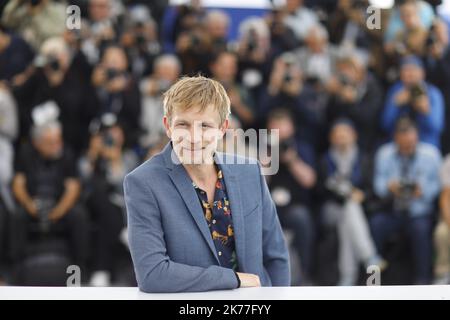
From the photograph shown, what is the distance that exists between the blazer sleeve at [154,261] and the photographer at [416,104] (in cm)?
379

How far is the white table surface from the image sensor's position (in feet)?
5.49

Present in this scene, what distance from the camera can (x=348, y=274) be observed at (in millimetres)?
5258

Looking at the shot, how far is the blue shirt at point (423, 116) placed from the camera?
5434 millimetres

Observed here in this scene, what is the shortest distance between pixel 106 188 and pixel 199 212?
10.9 feet

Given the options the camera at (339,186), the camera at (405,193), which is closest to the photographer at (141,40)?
the camera at (339,186)

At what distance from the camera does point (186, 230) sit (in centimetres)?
192

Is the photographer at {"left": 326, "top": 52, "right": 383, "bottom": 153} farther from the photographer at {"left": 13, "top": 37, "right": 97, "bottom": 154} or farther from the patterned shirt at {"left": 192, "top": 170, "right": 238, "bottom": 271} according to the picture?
the patterned shirt at {"left": 192, "top": 170, "right": 238, "bottom": 271}

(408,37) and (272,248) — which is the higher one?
(408,37)

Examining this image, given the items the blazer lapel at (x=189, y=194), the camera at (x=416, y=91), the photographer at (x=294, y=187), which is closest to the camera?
the blazer lapel at (x=189, y=194)

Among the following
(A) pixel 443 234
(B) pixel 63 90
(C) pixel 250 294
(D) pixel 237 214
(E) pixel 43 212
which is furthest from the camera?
(A) pixel 443 234

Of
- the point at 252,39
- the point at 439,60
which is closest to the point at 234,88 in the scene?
the point at 252,39

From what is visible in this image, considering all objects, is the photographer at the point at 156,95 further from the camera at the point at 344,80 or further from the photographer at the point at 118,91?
the camera at the point at 344,80

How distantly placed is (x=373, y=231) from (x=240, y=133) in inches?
47.7

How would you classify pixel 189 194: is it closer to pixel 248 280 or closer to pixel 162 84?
pixel 248 280
